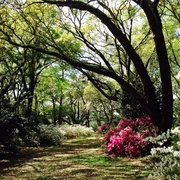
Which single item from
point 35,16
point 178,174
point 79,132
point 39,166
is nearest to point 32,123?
point 39,166

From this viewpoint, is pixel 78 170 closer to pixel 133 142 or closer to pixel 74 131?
pixel 133 142

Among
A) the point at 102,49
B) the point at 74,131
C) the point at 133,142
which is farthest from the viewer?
the point at 74,131

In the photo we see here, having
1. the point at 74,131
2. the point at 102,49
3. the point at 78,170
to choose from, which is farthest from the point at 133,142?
the point at 74,131

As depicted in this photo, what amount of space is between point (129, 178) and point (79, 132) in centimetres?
1438

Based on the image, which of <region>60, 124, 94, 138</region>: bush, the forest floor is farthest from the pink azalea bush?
<region>60, 124, 94, 138</region>: bush

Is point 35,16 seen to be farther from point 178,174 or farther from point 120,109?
point 178,174

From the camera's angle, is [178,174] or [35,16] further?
[35,16]

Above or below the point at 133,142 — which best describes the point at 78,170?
below

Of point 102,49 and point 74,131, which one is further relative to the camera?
point 74,131

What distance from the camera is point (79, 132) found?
A: 19516 millimetres

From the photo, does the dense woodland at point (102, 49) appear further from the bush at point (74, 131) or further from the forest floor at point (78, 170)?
the bush at point (74, 131)

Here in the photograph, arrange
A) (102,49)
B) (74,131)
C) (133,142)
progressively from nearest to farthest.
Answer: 1. (133,142)
2. (102,49)
3. (74,131)

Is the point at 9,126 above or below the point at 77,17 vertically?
below

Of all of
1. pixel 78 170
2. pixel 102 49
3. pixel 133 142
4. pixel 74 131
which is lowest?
pixel 78 170
